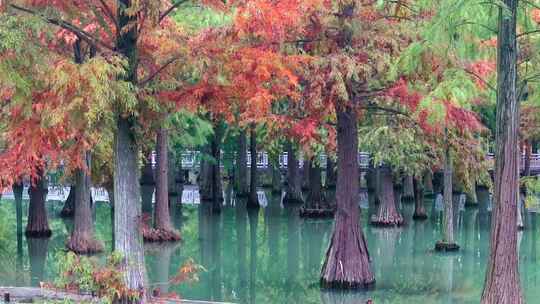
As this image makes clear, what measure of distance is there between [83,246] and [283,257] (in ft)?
18.4

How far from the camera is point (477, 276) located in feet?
67.1

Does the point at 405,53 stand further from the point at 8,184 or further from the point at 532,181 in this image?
the point at 8,184

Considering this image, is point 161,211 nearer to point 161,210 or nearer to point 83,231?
point 161,210

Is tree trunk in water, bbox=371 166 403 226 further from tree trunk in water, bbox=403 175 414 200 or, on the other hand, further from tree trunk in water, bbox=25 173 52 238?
tree trunk in water, bbox=403 175 414 200

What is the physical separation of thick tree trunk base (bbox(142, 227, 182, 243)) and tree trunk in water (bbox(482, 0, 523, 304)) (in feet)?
48.3

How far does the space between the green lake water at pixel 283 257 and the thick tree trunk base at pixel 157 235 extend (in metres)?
0.38

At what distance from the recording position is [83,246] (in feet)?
74.5

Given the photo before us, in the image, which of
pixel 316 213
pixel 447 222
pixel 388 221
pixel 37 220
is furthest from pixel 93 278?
pixel 316 213

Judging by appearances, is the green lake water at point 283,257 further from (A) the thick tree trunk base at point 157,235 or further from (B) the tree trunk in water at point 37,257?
(A) the thick tree trunk base at point 157,235

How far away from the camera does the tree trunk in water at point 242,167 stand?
125 feet

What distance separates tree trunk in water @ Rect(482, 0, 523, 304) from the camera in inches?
479

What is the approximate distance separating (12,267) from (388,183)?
13956mm

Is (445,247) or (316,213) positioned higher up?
(316,213)

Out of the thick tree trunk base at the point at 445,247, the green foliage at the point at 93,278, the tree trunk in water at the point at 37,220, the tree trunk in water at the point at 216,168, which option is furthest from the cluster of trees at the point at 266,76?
the tree trunk in water at the point at 216,168
